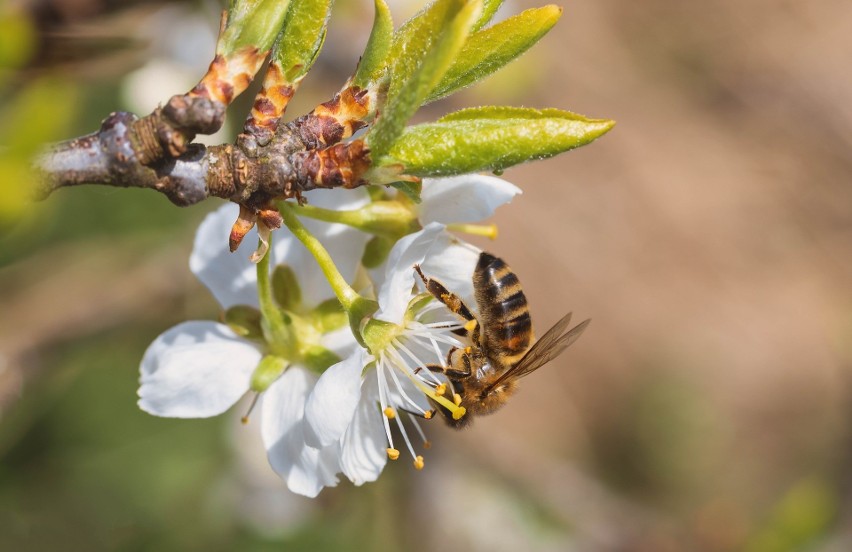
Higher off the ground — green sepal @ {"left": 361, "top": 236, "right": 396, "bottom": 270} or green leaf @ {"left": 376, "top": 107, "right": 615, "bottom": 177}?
green leaf @ {"left": 376, "top": 107, "right": 615, "bottom": 177}

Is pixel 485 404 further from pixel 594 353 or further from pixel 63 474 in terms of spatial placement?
pixel 594 353

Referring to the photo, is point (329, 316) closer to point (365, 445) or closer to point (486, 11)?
point (365, 445)

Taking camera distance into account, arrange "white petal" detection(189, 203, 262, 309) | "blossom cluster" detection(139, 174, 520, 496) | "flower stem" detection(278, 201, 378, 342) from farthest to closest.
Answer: "white petal" detection(189, 203, 262, 309)
"blossom cluster" detection(139, 174, 520, 496)
"flower stem" detection(278, 201, 378, 342)

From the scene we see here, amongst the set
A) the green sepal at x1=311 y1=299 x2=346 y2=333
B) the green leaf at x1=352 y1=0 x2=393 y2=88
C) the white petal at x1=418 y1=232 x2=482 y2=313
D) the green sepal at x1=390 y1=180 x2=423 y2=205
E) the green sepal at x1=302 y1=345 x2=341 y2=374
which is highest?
the green leaf at x1=352 y1=0 x2=393 y2=88

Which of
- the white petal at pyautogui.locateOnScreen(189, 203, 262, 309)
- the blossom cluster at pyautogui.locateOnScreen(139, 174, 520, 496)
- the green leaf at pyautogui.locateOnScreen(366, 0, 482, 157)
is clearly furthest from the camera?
the white petal at pyautogui.locateOnScreen(189, 203, 262, 309)

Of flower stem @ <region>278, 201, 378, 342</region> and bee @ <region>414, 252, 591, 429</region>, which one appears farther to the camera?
bee @ <region>414, 252, 591, 429</region>

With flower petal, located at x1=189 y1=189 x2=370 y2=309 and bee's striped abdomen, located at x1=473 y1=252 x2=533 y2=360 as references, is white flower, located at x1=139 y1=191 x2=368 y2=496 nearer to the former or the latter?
flower petal, located at x1=189 y1=189 x2=370 y2=309

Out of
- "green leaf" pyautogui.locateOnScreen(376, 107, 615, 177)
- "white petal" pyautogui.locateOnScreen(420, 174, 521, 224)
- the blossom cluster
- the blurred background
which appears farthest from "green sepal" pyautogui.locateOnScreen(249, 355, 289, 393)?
"green leaf" pyautogui.locateOnScreen(376, 107, 615, 177)

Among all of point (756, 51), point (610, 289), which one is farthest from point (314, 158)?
point (756, 51)
